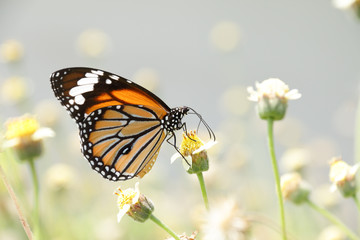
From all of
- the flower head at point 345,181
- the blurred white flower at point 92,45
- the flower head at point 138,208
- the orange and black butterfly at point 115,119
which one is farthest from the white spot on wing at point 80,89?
the blurred white flower at point 92,45

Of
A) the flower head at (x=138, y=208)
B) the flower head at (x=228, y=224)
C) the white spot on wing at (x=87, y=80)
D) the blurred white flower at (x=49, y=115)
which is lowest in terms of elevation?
the flower head at (x=228, y=224)

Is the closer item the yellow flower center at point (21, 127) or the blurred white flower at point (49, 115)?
the yellow flower center at point (21, 127)

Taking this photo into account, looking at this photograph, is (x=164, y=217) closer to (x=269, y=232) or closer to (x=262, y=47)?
(x=269, y=232)

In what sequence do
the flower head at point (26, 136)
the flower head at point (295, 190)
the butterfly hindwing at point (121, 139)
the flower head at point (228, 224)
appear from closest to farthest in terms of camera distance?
1. the flower head at point (228, 224)
2. the flower head at point (295, 190)
3. the flower head at point (26, 136)
4. the butterfly hindwing at point (121, 139)

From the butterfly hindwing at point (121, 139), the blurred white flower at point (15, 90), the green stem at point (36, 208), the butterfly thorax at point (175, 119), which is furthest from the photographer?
the blurred white flower at point (15, 90)

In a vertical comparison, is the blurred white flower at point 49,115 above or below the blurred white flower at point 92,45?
below

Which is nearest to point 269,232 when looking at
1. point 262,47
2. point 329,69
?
point 329,69

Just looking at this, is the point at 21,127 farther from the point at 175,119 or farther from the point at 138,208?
the point at 138,208

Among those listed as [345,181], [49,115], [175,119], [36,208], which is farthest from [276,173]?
[49,115]

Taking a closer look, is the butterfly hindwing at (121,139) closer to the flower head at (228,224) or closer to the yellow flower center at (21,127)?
the yellow flower center at (21,127)
